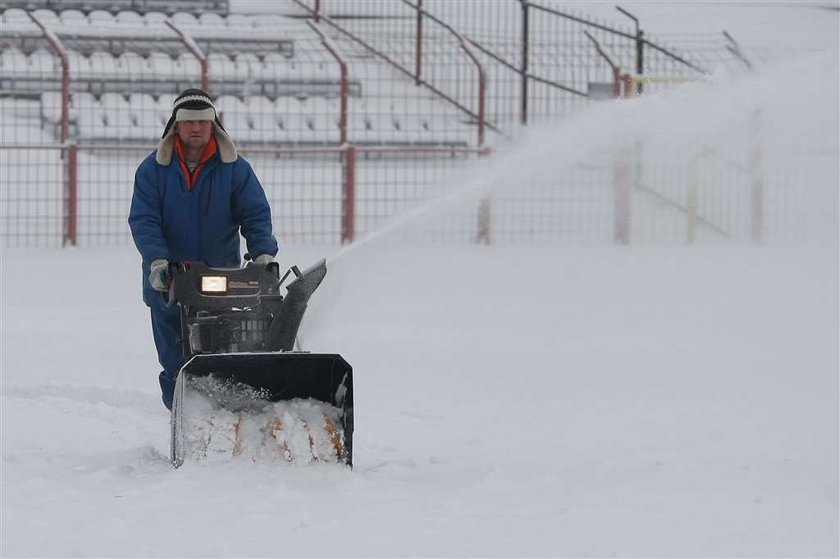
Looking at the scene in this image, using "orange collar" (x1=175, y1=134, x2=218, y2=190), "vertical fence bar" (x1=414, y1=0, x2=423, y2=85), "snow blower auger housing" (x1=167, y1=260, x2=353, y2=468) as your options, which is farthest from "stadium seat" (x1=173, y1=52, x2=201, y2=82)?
Result: "snow blower auger housing" (x1=167, y1=260, x2=353, y2=468)

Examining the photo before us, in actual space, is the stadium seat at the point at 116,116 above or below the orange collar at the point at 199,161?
above

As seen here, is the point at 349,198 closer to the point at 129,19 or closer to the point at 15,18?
the point at 15,18

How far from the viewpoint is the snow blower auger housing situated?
18.5 ft

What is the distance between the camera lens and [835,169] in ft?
66.0

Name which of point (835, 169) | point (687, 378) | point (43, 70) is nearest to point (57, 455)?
point (687, 378)

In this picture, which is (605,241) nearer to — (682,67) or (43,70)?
(682,67)

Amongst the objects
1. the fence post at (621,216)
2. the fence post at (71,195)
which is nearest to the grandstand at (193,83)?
the fence post at (71,195)

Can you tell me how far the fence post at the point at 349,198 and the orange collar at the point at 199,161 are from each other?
10.1 m

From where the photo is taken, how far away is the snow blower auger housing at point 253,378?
5.65 metres

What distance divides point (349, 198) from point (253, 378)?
1083 cm

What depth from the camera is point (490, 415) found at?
7.35 m

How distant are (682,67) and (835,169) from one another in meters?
3.17

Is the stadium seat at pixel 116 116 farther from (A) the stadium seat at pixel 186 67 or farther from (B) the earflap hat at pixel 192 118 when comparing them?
(B) the earflap hat at pixel 192 118

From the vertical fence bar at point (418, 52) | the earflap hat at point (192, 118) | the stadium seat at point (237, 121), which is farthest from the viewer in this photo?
the vertical fence bar at point (418, 52)
